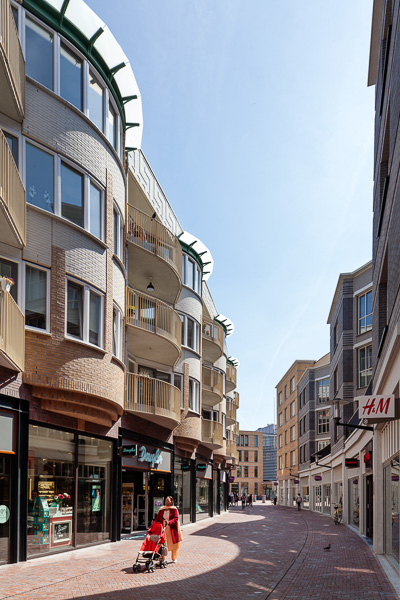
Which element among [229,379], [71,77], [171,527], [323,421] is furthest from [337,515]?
[323,421]

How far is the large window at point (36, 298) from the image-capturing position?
579 inches

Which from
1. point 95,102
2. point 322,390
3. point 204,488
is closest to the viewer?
point 95,102

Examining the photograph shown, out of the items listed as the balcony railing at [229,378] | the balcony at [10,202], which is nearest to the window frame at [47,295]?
the balcony at [10,202]

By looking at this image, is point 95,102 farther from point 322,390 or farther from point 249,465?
point 249,465

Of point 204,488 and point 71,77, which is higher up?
point 71,77

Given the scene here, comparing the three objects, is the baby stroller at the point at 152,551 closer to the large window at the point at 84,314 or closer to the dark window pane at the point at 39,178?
the large window at the point at 84,314

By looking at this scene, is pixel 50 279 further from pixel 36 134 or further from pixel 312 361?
pixel 312 361

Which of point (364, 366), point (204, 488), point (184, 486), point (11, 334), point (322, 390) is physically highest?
point (364, 366)

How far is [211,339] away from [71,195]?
889 inches

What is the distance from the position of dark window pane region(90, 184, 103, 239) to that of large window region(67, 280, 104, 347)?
162 cm

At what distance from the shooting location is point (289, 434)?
82.2m

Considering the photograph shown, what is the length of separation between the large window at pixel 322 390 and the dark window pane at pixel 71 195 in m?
48.7

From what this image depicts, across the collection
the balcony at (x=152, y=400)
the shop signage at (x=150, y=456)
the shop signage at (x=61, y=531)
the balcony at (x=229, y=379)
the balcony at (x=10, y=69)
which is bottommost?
the shop signage at (x=61, y=531)

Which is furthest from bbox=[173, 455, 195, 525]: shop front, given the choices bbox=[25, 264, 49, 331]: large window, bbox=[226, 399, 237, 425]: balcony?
bbox=[226, 399, 237, 425]: balcony
